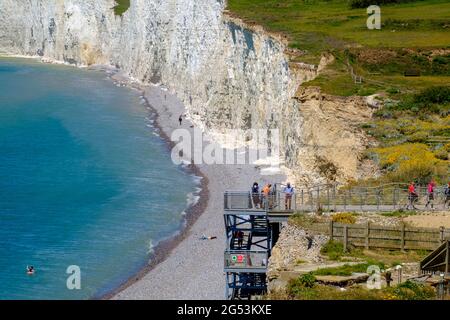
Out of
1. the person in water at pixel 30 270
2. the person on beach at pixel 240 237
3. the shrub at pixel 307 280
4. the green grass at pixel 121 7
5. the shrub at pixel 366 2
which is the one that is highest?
the green grass at pixel 121 7

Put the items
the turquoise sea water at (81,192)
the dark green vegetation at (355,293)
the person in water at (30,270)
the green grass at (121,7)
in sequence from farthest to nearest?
the green grass at (121,7), the turquoise sea water at (81,192), the person in water at (30,270), the dark green vegetation at (355,293)

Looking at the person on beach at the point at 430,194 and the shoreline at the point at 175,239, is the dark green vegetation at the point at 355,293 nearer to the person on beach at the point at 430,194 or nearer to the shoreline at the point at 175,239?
the person on beach at the point at 430,194

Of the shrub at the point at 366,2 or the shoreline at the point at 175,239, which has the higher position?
the shrub at the point at 366,2

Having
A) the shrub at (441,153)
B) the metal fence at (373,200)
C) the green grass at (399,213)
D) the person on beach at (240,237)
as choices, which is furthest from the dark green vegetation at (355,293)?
the shrub at (441,153)

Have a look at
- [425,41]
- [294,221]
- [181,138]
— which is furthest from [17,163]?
[294,221]

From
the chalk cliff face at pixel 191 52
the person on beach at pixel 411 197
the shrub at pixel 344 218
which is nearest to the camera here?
the shrub at pixel 344 218

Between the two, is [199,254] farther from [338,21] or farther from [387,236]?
[338,21]

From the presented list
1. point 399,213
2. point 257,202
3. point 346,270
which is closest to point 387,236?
point 399,213
